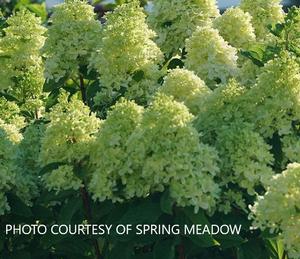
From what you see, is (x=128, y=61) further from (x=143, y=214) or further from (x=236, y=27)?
(x=143, y=214)

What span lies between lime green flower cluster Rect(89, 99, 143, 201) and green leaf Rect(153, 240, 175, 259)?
1.00 feet

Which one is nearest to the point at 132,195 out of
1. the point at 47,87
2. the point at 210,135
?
the point at 210,135

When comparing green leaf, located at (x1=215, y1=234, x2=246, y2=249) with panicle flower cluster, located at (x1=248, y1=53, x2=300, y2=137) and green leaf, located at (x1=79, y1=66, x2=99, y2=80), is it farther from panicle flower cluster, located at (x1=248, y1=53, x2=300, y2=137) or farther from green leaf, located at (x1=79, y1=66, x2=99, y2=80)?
green leaf, located at (x1=79, y1=66, x2=99, y2=80)

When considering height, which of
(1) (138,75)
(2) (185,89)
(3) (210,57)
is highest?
(3) (210,57)

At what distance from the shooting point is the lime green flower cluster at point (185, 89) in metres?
4.27

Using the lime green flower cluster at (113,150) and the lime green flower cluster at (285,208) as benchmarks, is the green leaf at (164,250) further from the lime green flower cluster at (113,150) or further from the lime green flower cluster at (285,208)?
the lime green flower cluster at (285,208)

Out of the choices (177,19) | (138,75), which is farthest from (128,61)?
(177,19)

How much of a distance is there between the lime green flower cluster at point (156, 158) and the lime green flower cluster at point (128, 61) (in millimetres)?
968

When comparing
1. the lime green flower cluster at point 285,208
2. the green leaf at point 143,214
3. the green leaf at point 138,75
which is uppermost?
the green leaf at point 138,75

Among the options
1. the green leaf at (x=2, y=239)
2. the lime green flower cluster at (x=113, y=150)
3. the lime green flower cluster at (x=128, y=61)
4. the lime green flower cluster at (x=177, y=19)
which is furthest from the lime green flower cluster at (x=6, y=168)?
the lime green flower cluster at (x=177, y=19)

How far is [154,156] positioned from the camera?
3.40 m

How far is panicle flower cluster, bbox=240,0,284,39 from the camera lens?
5.71 m

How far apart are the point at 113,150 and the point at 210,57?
1.48 m

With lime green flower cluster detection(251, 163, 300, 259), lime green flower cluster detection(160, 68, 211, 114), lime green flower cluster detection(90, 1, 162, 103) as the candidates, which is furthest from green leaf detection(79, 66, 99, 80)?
lime green flower cluster detection(251, 163, 300, 259)
